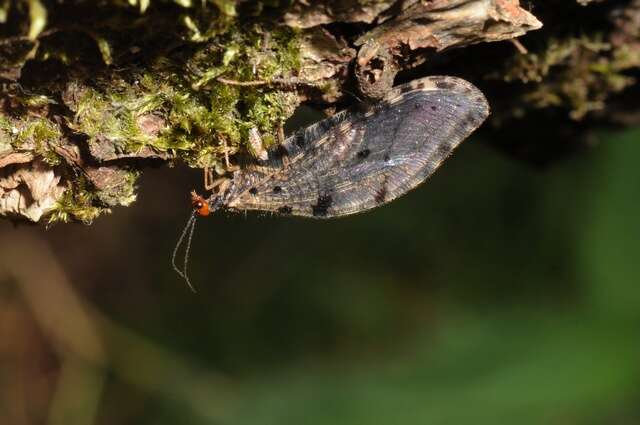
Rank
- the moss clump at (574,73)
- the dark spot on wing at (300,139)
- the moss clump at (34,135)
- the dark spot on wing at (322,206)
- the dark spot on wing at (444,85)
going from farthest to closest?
the moss clump at (574,73) < the dark spot on wing at (322,206) < the dark spot on wing at (300,139) < the dark spot on wing at (444,85) < the moss clump at (34,135)

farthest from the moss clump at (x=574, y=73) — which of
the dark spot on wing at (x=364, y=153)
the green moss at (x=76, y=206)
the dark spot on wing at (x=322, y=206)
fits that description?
the green moss at (x=76, y=206)

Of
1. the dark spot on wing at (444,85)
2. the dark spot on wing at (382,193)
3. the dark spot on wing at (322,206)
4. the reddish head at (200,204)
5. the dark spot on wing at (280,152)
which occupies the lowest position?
the reddish head at (200,204)

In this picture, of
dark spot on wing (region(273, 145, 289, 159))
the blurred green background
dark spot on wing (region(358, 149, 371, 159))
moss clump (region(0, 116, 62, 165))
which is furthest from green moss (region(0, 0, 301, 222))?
the blurred green background

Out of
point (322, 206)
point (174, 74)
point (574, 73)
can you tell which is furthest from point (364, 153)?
point (574, 73)

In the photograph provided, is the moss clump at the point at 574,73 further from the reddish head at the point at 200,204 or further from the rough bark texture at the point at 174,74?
the reddish head at the point at 200,204

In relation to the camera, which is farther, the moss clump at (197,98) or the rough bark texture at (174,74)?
the moss clump at (197,98)

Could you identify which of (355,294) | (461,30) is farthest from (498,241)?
(461,30)

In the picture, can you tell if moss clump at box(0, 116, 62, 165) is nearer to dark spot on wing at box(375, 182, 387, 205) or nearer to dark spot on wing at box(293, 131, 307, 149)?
dark spot on wing at box(293, 131, 307, 149)
